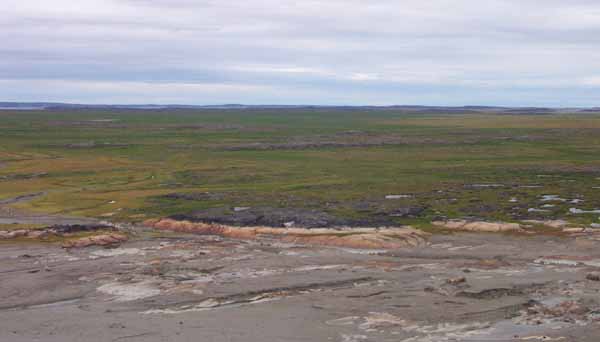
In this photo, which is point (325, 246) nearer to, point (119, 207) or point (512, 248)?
point (512, 248)

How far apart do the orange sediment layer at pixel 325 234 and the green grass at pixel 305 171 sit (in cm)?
426

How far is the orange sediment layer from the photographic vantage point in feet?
150

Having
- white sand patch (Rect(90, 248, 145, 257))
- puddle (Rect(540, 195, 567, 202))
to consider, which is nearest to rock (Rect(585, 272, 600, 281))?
white sand patch (Rect(90, 248, 145, 257))

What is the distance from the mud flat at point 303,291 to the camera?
2842 cm

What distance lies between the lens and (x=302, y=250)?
44.5m

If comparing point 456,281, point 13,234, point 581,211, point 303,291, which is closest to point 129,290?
point 303,291

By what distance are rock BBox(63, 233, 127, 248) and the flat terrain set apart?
17 cm

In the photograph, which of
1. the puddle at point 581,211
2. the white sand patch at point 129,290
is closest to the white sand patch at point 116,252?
the white sand patch at point 129,290

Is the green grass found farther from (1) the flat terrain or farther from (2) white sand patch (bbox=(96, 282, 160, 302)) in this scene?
(2) white sand patch (bbox=(96, 282, 160, 302))

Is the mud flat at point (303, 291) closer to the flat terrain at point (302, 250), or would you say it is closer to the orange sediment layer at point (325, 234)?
the flat terrain at point (302, 250)

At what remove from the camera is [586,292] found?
33.1m

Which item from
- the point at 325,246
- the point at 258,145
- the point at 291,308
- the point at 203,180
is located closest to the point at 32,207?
the point at 203,180

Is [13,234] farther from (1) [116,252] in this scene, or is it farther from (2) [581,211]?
(2) [581,211]

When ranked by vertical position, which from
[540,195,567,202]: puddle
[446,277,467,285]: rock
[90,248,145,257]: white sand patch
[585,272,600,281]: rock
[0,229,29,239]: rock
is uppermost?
[540,195,567,202]: puddle
